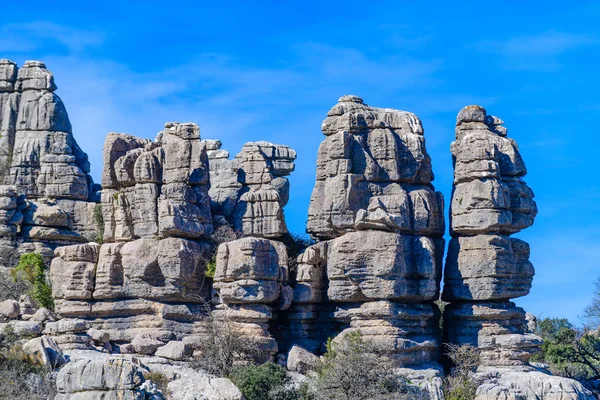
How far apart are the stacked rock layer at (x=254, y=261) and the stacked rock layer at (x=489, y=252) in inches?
212

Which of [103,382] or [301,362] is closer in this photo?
[103,382]

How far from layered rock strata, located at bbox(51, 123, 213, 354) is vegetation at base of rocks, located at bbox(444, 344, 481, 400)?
306 inches

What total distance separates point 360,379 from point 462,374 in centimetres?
378

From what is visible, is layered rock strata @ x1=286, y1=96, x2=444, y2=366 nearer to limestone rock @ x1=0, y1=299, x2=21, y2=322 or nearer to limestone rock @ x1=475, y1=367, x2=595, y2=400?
limestone rock @ x1=475, y1=367, x2=595, y2=400

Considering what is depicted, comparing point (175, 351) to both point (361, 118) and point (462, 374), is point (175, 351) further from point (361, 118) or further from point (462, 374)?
point (361, 118)

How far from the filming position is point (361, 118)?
1622 inches

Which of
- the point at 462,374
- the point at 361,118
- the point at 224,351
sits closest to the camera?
the point at 224,351

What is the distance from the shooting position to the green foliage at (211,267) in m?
40.9

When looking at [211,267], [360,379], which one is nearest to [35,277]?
Result: [211,267]

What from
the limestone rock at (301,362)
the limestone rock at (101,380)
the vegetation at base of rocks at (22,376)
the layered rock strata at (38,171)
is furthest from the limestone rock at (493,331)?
the layered rock strata at (38,171)

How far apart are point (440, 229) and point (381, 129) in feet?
12.2

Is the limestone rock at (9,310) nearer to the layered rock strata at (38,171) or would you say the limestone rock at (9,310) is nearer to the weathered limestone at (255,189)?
the weathered limestone at (255,189)

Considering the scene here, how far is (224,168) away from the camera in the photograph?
4900 centimetres

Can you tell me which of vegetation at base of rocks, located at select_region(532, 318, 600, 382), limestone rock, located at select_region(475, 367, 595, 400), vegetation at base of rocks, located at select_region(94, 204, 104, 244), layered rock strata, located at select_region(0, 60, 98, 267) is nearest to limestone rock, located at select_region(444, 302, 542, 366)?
limestone rock, located at select_region(475, 367, 595, 400)
